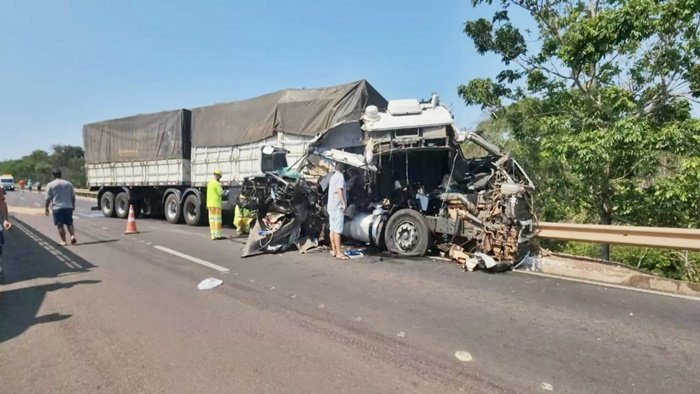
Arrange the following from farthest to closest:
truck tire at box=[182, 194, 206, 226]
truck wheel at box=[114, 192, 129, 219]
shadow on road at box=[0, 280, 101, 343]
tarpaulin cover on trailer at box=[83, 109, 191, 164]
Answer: truck wheel at box=[114, 192, 129, 219], tarpaulin cover on trailer at box=[83, 109, 191, 164], truck tire at box=[182, 194, 206, 226], shadow on road at box=[0, 280, 101, 343]

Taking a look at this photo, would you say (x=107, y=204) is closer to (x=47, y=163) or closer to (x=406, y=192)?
(x=406, y=192)

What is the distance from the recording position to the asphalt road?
323 cm

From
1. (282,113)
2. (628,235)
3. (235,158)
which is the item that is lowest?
(628,235)

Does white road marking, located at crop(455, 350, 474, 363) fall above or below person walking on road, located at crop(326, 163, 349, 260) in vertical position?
below

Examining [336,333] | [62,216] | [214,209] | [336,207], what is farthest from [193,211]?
[336,333]

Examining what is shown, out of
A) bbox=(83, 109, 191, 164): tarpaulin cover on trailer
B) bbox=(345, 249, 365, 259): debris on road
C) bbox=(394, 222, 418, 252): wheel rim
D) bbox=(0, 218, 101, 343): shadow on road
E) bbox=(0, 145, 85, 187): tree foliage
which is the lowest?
bbox=(0, 218, 101, 343): shadow on road

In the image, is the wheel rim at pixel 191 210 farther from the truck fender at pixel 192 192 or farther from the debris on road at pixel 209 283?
the debris on road at pixel 209 283

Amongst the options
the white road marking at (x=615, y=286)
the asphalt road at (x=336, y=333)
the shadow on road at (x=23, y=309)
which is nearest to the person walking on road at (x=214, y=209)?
the asphalt road at (x=336, y=333)

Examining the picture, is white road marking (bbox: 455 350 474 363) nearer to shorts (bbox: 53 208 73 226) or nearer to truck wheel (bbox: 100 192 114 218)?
shorts (bbox: 53 208 73 226)

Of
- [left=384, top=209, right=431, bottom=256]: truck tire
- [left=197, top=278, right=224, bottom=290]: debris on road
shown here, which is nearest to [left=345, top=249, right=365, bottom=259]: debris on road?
[left=384, top=209, right=431, bottom=256]: truck tire

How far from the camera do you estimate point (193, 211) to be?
45.7 feet

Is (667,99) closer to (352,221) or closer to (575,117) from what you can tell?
(575,117)

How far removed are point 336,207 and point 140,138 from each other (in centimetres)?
1032

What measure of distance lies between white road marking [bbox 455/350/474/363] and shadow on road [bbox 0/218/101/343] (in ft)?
12.5
